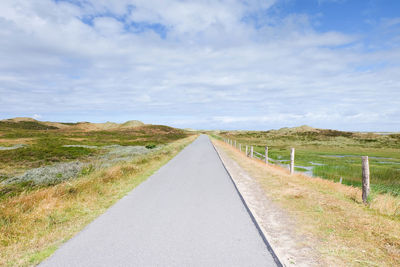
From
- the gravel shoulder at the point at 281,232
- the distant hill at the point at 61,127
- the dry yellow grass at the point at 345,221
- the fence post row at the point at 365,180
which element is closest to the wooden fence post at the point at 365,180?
the fence post row at the point at 365,180

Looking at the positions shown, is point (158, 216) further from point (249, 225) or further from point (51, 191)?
point (51, 191)

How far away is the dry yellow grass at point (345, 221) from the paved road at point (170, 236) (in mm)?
1348

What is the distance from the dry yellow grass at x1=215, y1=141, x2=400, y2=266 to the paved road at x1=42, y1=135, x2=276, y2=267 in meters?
1.35

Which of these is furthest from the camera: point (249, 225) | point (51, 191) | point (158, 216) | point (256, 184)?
point (256, 184)

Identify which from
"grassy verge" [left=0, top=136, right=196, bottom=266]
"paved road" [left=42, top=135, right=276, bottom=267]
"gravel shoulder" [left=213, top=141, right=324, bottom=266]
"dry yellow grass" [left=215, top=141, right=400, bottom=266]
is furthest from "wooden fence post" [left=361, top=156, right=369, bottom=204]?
"grassy verge" [left=0, top=136, right=196, bottom=266]

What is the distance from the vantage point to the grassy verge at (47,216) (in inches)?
176

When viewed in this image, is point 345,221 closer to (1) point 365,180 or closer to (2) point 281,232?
(2) point 281,232

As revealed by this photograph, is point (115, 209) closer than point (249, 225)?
No

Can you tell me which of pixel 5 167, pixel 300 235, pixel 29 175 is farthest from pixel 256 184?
pixel 5 167

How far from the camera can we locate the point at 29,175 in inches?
543

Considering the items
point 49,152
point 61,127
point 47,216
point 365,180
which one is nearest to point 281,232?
point 365,180

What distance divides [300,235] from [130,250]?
3.47 m

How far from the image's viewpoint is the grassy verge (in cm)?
448

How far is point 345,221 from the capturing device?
19.9 ft
